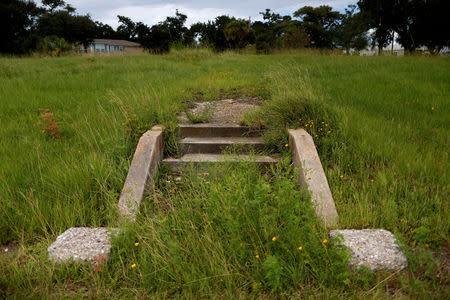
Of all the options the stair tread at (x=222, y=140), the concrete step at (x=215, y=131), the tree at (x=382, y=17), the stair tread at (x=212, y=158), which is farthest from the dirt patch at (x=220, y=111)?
the tree at (x=382, y=17)

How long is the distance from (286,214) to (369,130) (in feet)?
8.64

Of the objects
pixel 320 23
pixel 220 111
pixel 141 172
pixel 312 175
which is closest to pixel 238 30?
pixel 320 23

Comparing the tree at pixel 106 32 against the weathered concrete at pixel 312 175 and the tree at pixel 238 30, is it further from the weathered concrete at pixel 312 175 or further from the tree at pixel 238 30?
the weathered concrete at pixel 312 175

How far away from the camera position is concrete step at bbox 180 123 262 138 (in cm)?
495

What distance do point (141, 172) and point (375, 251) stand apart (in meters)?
2.68

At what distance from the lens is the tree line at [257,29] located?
2009cm

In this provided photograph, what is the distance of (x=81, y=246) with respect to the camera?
258 cm

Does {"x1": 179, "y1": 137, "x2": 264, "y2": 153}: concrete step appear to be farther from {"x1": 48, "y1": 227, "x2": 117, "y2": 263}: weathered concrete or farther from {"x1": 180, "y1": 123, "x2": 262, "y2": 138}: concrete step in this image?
{"x1": 48, "y1": 227, "x2": 117, "y2": 263}: weathered concrete

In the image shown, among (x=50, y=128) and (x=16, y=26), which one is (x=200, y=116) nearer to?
(x=50, y=128)

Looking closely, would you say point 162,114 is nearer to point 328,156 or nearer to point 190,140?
point 190,140

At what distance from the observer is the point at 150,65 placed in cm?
1137

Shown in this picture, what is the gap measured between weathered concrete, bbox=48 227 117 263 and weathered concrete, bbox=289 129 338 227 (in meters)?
1.92

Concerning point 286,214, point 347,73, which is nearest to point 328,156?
point 286,214

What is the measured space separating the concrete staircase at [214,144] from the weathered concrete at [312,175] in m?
0.43
